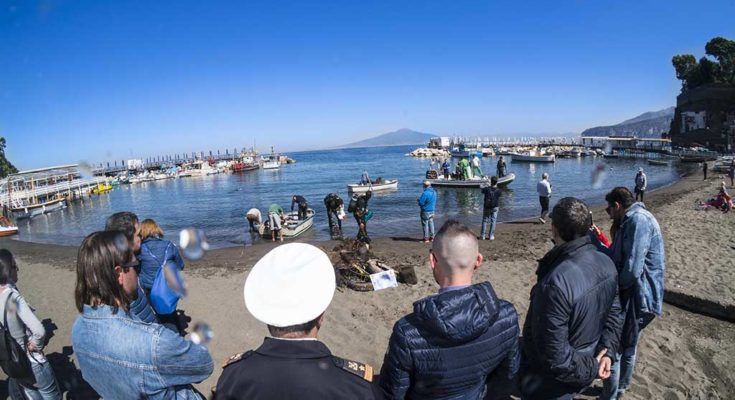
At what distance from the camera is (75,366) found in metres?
5.55

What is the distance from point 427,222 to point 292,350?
38.4 ft

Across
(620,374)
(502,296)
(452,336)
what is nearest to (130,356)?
(452,336)

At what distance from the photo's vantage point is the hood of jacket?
6.26ft

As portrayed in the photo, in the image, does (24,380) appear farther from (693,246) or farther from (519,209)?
(519,209)

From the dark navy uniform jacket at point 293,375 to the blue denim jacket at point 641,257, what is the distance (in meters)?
2.98

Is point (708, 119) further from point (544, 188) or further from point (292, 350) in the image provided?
point (292, 350)

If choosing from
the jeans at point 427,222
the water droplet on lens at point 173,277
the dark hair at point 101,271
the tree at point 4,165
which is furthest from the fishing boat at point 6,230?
the tree at point 4,165

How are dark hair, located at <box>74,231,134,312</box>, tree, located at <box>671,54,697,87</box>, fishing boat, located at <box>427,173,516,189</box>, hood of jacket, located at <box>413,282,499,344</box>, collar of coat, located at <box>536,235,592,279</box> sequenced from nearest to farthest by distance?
1. hood of jacket, located at <box>413,282,499,344</box>
2. dark hair, located at <box>74,231,134,312</box>
3. collar of coat, located at <box>536,235,592,279</box>
4. fishing boat, located at <box>427,173,516,189</box>
5. tree, located at <box>671,54,697,87</box>

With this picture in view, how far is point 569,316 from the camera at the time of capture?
2.58 meters

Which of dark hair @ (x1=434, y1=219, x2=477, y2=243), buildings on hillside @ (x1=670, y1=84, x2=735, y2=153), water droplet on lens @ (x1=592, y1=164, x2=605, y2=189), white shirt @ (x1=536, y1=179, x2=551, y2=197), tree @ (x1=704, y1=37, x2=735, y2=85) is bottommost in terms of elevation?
water droplet on lens @ (x1=592, y1=164, x2=605, y2=189)

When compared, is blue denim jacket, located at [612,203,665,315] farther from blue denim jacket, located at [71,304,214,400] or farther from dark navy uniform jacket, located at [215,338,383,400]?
blue denim jacket, located at [71,304,214,400]

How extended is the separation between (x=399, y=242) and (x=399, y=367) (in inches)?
457

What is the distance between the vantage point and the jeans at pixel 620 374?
11.9 feet

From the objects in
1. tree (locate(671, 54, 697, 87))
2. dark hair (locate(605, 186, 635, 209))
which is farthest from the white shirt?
tree (locate(671, 54, 697, 87))
